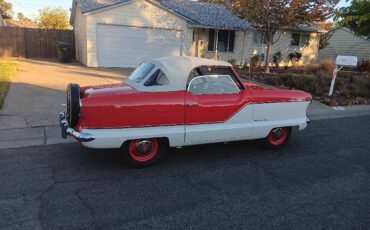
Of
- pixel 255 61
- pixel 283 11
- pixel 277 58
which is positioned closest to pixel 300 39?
pixel 277 58

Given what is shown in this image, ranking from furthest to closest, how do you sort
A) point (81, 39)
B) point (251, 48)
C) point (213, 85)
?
point (251, 48) < point (81, 39) < point (213, 85)

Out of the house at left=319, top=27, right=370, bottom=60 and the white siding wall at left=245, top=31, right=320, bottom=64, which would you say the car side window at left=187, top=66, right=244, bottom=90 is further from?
the house at left=319, top=27, right=370, bottom=60

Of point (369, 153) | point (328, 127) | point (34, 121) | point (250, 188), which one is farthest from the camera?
point (328, 127)

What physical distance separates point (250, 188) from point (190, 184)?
816 mm

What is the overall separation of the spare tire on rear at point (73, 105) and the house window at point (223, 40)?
18.6 meters

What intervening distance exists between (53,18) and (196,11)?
→ 78.4 ft

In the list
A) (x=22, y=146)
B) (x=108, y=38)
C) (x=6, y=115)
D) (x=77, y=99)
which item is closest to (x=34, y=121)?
(x=6, y=115)

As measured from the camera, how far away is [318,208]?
4039 millimetres

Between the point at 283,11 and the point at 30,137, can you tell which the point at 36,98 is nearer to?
the point at 30,137

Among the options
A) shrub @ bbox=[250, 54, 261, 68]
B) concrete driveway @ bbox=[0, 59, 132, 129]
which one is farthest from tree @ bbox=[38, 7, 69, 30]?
concrete driveway @ bbox=[0, 59, 132, 129]

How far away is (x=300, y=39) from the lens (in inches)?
1053

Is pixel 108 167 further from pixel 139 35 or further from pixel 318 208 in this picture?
pixel 139 35

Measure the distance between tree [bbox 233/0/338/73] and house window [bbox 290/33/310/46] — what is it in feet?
28.4

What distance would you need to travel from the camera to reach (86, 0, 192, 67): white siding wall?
18109 millimetres
